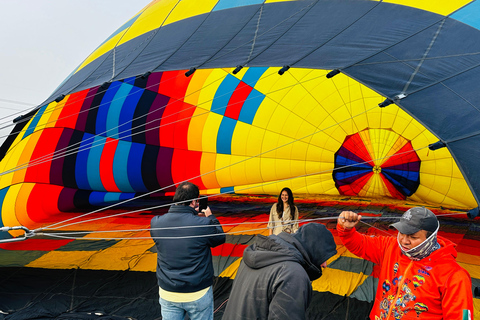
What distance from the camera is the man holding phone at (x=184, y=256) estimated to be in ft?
5.19

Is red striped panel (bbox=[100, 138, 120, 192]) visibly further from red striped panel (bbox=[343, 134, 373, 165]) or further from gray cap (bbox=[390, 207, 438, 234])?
gray cap (bbox=[390, 207, 438, 234])

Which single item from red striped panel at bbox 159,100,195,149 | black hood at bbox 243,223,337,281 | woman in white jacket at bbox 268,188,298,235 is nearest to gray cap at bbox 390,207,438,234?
black hood at bbox 243,223,337,281

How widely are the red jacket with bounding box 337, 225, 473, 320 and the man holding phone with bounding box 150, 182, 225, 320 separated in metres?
0.59

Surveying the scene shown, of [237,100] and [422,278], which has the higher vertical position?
[237,100]

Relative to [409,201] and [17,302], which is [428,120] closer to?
[409,201]

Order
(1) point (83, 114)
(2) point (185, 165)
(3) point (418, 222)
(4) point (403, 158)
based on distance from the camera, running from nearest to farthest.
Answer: (3) point (418, 222)
(4) point (403, 158)
(1) point (83, 114)
(2) point (185, 165)

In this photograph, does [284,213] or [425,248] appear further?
[284,213]

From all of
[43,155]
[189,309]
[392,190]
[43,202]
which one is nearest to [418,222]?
[189,309]

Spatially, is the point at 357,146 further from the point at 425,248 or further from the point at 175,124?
the point at 425,248

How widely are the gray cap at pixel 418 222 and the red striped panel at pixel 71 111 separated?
381cm

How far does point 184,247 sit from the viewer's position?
1584 millimetres

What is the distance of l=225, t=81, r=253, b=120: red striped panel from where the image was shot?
14.0ft

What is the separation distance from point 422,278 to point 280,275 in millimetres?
494

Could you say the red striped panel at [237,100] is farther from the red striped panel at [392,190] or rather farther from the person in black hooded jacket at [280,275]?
the person in black hooded jacket at [280,275]
